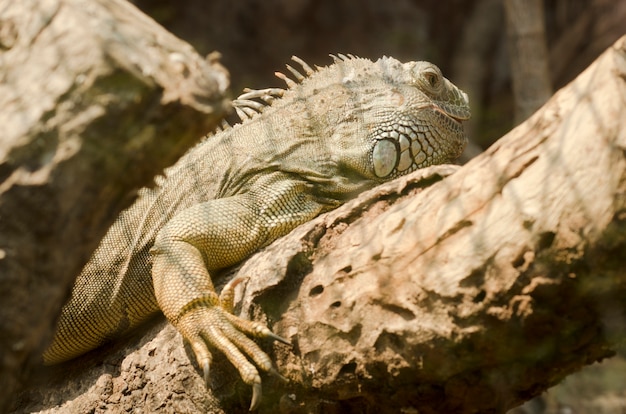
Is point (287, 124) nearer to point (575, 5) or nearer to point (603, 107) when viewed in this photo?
point (603, 107)

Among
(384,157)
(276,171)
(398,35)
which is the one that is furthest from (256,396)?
(398,35)

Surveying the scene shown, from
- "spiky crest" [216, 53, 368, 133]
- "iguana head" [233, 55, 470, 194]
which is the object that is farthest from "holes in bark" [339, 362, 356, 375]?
"spiky crest" [216, 53, 368, 133]

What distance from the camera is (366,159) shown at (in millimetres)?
4371

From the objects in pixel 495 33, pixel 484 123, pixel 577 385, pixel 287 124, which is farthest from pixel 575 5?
pixel 287 124

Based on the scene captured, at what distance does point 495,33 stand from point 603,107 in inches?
432

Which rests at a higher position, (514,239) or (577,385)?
(577,385)

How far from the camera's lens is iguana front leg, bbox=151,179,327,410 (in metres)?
3.35

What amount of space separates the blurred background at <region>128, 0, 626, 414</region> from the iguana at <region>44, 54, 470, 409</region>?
6.93 metres

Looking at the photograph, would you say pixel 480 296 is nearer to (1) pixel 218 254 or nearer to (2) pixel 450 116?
(1) pixel 218 254

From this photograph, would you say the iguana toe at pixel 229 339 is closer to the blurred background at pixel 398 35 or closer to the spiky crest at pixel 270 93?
the spiky crest at pixel 270 93

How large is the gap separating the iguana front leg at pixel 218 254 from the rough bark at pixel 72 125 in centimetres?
109

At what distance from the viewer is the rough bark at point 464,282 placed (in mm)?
2455

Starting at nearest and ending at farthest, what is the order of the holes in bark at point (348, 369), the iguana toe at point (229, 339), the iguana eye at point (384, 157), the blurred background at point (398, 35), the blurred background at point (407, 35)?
1. the holes in bark at point (348, 369)
2. the iguana toe at point (229, 339)
3. the iguana eye at point (384, 157)
4. the blurred background at point (407, 35)
5. the blurred background at point (398, 35)

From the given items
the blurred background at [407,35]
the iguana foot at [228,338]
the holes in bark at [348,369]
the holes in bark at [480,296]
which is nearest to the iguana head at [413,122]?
the iguana foot at [228,338]
